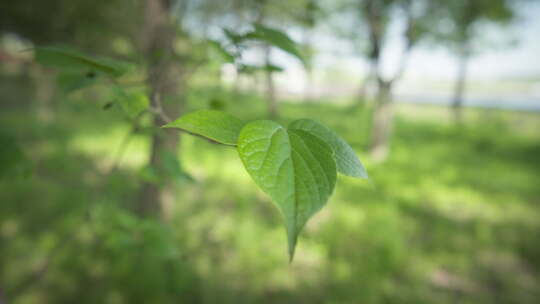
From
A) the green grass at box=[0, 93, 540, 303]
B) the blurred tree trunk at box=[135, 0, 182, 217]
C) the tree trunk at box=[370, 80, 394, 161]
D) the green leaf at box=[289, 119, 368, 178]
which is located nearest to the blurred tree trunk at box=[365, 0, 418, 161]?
the tree trunk at box=[370, 80, 394, 161]

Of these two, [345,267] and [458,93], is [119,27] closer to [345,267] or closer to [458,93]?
[345,267]

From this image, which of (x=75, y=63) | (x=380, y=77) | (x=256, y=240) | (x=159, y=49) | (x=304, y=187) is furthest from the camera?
(x=380, y=77)

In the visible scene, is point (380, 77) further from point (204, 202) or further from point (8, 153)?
point (8, 153)

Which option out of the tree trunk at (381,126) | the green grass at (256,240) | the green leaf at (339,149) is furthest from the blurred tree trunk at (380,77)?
the green leaf at (339,149)

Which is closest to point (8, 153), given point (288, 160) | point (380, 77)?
point (288, 160)

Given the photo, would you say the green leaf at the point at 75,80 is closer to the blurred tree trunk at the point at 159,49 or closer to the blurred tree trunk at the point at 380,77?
the blurred tree trunk at the point at 159,49

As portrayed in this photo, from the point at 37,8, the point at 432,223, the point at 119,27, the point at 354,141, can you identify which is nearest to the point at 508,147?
the point at 354,141

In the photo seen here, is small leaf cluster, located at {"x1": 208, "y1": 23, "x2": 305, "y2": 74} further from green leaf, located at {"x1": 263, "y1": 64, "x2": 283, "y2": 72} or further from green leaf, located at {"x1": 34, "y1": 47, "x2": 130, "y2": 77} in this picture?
green leaf, located at {"x1": 34, "y1": 47, "x2": 130, "y2": 77}
